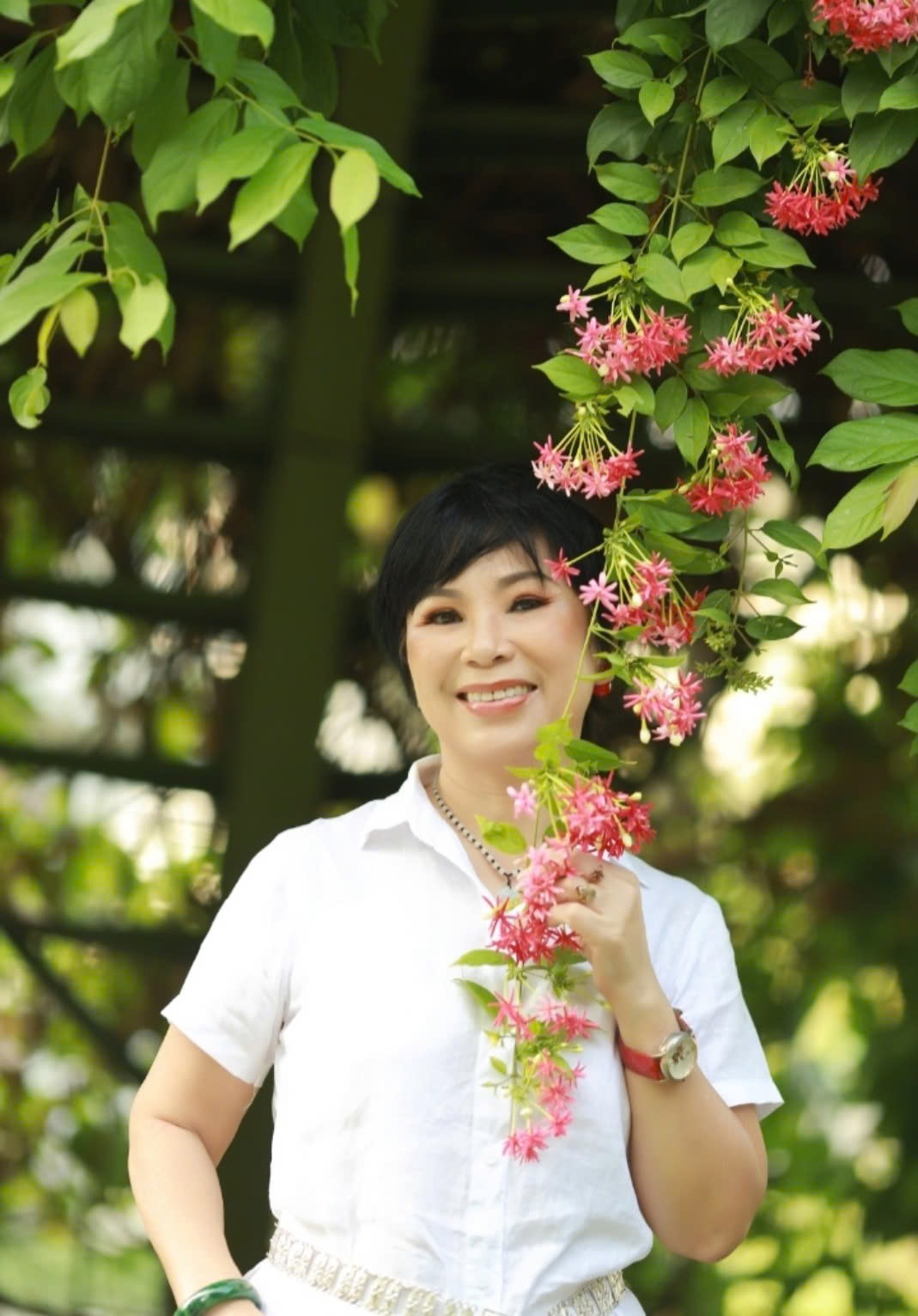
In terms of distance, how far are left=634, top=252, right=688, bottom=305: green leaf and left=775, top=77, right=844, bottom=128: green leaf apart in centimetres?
15

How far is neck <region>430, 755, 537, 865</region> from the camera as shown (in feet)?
5.25

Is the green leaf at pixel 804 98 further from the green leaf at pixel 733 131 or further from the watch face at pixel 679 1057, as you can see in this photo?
the watch face at pixel 679 1057

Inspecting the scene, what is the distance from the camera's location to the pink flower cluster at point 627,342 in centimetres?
137

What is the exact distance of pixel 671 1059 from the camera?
146cm

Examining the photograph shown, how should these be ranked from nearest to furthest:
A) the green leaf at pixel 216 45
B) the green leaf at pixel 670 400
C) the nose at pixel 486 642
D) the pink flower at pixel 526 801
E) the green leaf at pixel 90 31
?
1. the green leaf at pixel 90 31
2. the green leaf at pixel 216 45
3. the pink flower at pixel 526 801
4. the green leaf at pixel 670 400
5. the nose at pixel 486 642

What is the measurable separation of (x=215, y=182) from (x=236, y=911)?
26.3 inches

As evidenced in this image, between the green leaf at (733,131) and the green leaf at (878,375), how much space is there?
0.17m

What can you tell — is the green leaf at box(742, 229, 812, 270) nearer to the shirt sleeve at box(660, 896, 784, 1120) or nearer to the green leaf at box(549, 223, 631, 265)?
the green leaf at box(549, 223, 631, 265)

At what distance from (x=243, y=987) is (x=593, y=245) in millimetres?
653

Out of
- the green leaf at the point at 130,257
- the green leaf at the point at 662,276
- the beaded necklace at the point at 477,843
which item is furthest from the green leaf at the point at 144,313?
the beaded necklace at the point at 477,843

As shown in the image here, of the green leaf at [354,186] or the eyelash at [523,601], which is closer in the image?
the green leaf at [354,186]

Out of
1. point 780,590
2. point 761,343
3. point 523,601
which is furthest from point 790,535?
point 523,601

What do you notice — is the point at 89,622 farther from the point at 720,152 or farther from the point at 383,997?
the point at 720,152

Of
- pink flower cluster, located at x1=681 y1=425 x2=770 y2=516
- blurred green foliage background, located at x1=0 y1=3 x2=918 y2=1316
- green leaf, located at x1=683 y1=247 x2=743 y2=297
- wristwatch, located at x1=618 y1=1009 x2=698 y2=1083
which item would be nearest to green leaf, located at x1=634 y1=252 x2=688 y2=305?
green leaf, located at x1=683 y1=247 x2=743 y2=297
